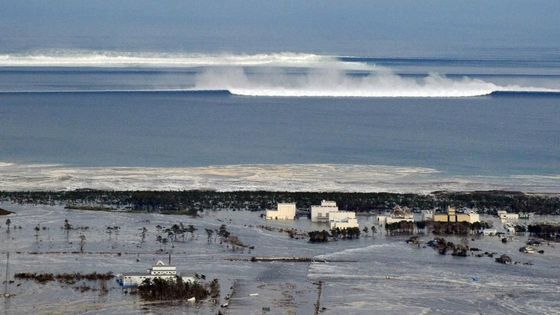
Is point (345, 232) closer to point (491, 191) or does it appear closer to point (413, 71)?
point (491, 191)

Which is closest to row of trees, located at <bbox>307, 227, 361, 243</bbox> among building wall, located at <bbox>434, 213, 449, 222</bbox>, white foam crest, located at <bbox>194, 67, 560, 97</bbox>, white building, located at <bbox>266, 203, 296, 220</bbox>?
white building, located at <bbox>266, 203, 296, 220</bbox>

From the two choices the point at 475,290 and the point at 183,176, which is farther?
the point at 183,176

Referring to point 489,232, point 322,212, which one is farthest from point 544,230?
point 322,212

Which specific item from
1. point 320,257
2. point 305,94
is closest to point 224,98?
point 305,94

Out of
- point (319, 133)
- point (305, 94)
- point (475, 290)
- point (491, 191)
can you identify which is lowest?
point (475, 290)

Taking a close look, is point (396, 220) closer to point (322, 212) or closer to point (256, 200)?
point (322, 212)

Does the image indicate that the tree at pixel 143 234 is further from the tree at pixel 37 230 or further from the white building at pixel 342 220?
the white building at pixel 342 220
